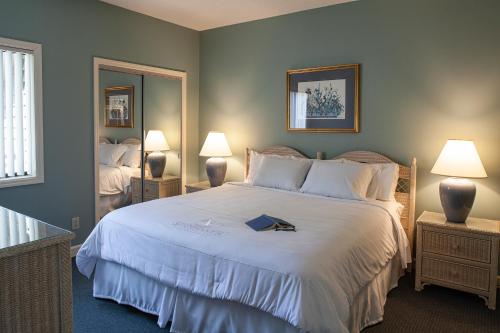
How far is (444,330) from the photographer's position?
2.59 metres

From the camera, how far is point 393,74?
3684 mm

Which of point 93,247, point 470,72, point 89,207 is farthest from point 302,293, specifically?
point 89,207

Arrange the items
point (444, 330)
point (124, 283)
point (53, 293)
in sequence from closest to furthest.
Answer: point (53, 293), point (444, 330), point (124, 283)

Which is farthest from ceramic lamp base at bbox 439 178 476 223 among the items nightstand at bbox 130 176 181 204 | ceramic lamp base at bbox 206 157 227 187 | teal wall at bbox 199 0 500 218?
nightstand at bbox 130 176 181 204

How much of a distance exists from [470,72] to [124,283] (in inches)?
131

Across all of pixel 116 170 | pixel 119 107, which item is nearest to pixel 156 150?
pixel 116 170

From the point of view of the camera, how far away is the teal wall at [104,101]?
4078 mm

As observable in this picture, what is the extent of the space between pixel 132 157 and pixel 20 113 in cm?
131

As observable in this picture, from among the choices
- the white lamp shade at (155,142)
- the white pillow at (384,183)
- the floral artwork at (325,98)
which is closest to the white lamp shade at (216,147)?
the white lamp shade at (155,142)

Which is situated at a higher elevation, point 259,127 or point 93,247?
point 259,127

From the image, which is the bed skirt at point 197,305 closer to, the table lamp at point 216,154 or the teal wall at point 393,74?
the teal wall at point 393,74

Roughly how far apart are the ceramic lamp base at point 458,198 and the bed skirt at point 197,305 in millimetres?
648

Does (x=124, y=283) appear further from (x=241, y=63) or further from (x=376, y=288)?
(x=241, y=63)

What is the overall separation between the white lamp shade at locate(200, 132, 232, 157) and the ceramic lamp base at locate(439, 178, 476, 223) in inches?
96.5
